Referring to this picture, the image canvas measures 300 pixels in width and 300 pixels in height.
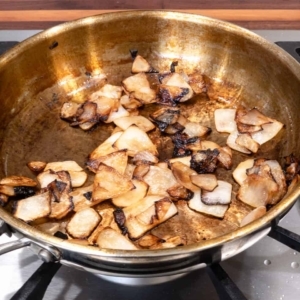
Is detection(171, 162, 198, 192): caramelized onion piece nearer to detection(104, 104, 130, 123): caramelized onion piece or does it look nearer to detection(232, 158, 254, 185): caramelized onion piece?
detection(232, 158, 254, 185): caramelized onion piece

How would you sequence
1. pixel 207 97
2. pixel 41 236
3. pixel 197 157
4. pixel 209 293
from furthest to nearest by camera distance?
pixel 207 97 → pixel 197 157 → pixel 209 293 → pixel 41 236

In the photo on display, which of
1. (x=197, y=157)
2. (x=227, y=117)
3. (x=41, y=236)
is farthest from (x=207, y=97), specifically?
(x=41, y=236)

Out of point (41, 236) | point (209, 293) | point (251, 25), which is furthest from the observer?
point (251, 25)

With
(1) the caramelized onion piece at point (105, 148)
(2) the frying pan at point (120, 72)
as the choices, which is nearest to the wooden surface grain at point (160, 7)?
(2) the frying pan at point (120, 72)

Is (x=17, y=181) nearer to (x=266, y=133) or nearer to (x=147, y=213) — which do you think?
(x=147, y=213)

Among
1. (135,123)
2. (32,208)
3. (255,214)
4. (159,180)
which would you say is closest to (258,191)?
(255,214)

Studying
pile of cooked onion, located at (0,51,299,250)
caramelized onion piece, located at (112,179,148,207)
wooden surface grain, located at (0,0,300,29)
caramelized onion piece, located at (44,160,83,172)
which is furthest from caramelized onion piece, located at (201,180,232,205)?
wooden surface grain, located at (0,0,300,29)

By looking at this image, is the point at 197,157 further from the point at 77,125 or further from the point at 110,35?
the point at 110,35

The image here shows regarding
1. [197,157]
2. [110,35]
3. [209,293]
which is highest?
[110,35]
